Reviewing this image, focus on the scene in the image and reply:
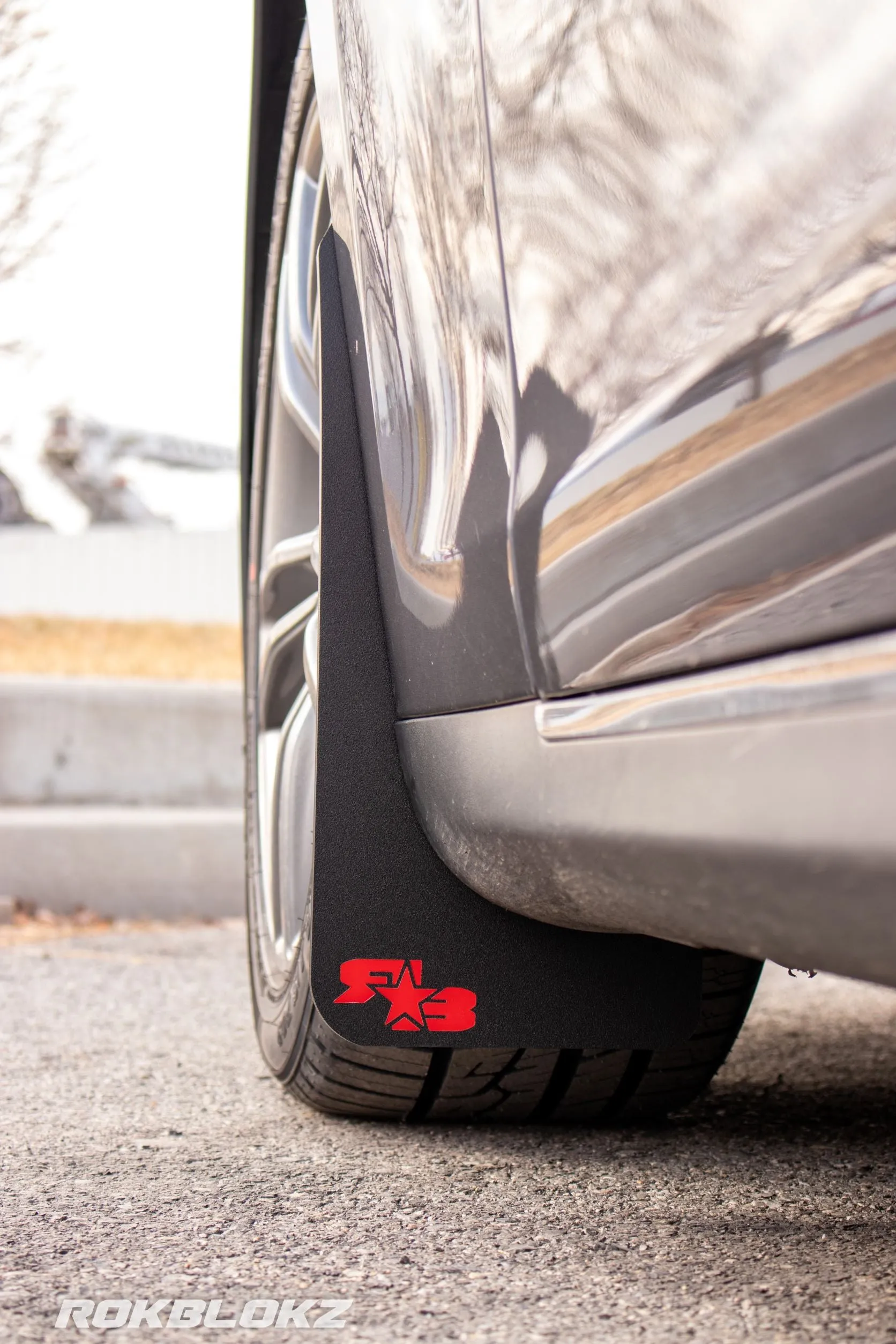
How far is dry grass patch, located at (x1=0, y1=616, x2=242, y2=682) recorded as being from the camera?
15.5ft

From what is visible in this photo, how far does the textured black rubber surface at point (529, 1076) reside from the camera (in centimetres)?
119

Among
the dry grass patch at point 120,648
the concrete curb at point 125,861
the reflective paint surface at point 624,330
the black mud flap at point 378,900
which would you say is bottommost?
the dry grass patch at point 120,648

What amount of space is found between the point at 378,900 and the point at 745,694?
54cm

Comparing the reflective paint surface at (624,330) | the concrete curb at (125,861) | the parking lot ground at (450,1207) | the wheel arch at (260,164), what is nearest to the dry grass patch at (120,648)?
the concrete curb at (125,861)

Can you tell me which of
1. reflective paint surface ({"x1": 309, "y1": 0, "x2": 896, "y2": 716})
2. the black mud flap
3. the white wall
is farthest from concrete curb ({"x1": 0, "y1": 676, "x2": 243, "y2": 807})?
the white wall

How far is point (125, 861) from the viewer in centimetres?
296

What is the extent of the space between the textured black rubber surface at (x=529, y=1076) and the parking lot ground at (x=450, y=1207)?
0.09ft

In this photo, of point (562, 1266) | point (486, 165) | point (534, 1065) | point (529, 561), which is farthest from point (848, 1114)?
point (486, 165)

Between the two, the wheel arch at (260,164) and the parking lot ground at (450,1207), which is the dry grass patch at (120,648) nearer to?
the wheel arch at (260,164)

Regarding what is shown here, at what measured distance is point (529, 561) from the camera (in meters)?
0.77

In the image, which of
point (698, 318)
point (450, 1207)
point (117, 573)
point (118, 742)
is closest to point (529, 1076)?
point (450, 1207)

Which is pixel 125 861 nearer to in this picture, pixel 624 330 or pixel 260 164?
pixel 260 164

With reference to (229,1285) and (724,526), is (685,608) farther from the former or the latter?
(229,1285)

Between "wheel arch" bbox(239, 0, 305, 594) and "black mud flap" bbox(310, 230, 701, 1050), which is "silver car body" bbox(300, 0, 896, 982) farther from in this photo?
"wheel arch" bbox(239, 0, 305, 594)
